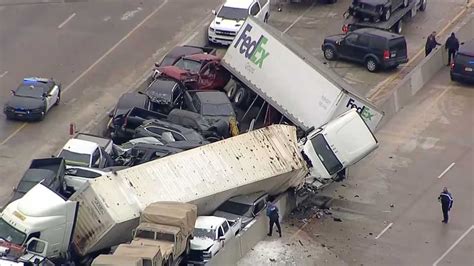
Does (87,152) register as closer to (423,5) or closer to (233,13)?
(233,13)

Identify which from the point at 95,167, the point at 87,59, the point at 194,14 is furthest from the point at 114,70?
the point at 95,167

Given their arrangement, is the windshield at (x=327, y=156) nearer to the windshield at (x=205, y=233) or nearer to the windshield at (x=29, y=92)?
the windshield at (x=205, y=233)

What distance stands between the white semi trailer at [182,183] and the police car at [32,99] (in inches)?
325

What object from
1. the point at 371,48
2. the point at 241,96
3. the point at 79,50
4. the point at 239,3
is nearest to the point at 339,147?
the point at 241,96

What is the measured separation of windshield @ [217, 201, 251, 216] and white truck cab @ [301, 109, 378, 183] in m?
2.79

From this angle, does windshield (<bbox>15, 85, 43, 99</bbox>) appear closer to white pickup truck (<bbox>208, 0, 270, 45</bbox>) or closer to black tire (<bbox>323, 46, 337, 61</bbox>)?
white pickup truck (<bbox>208, 0, 270, 45</bbox>)

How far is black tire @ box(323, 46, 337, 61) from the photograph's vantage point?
5269cm

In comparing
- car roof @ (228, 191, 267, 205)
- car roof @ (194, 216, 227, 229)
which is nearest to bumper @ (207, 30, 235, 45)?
car roof @ (228, 191, 267, 205)

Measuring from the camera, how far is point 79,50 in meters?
52.8

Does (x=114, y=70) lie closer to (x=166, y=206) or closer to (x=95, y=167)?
(x=95, y=167)

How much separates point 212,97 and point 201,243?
30.7 ft

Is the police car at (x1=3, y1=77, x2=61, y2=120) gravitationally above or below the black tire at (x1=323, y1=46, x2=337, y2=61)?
above

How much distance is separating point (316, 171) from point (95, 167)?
6509 millimetres

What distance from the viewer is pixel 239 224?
131 feet
